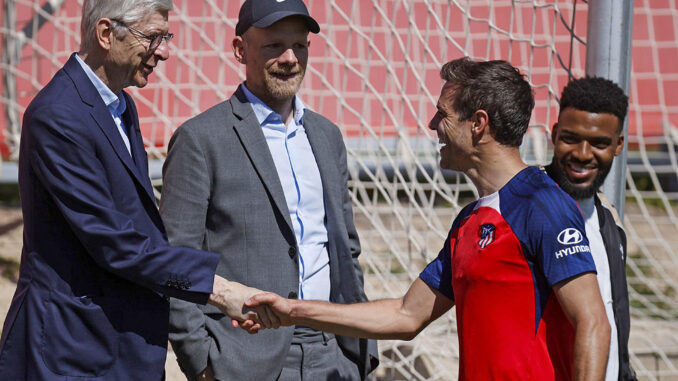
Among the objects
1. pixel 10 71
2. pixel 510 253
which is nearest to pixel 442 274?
pixel 510 253

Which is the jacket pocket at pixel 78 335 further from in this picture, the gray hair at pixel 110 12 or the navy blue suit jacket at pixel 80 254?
the gray hair at pixel 110 12

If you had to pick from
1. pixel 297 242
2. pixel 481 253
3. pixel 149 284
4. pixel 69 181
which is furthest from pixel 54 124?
pixel 481 253

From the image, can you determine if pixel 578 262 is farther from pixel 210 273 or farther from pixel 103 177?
pixel 103 177

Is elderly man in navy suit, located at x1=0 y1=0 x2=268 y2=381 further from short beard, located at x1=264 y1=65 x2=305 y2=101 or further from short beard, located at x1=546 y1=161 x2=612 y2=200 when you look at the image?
short beard, located at x1=546 y1=161 x2=612 y2=200

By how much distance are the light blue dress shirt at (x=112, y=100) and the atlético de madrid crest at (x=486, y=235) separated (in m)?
1.04

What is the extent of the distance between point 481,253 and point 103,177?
1026 millimetres

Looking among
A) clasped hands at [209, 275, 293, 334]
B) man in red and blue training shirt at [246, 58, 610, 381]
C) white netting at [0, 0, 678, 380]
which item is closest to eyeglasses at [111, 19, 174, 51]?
clasped hands at [209, 275, 293, 334]

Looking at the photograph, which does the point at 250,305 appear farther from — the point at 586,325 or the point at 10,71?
the point at 10,71

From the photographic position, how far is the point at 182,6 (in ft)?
19.5

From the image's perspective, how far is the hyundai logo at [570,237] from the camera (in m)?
2.18

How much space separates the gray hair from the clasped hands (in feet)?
2.71

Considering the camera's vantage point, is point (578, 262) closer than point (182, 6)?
Yes

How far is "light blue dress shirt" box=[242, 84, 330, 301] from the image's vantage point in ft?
10.1

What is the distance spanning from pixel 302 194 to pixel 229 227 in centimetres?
28
